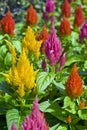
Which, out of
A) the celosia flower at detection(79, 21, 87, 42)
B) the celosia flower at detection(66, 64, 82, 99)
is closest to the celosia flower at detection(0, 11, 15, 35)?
the celosia flower at detection(79, 21, 87, 42)

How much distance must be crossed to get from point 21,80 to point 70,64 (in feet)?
3.24

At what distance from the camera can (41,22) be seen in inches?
260

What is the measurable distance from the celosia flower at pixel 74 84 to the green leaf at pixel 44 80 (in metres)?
0.20

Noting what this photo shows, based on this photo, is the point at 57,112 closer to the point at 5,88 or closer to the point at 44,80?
the point at 44,80

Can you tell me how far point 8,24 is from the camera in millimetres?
4410

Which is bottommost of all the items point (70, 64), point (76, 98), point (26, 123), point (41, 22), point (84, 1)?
point (26, 123)

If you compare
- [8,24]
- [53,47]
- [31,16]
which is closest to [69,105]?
[53,47]

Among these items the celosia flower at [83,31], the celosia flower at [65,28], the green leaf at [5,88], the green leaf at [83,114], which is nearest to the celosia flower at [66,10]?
the celosia flower at [65,28]

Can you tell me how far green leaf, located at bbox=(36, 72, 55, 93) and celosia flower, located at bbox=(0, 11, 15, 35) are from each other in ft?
4.12

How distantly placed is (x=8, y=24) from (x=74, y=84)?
67.2 inches

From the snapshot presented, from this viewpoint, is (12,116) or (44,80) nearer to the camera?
(12,116)

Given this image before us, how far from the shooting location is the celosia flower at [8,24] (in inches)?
173

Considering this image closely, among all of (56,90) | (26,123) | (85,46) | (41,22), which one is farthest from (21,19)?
(26,123)

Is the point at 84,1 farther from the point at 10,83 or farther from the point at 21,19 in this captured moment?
the point at 10,83
